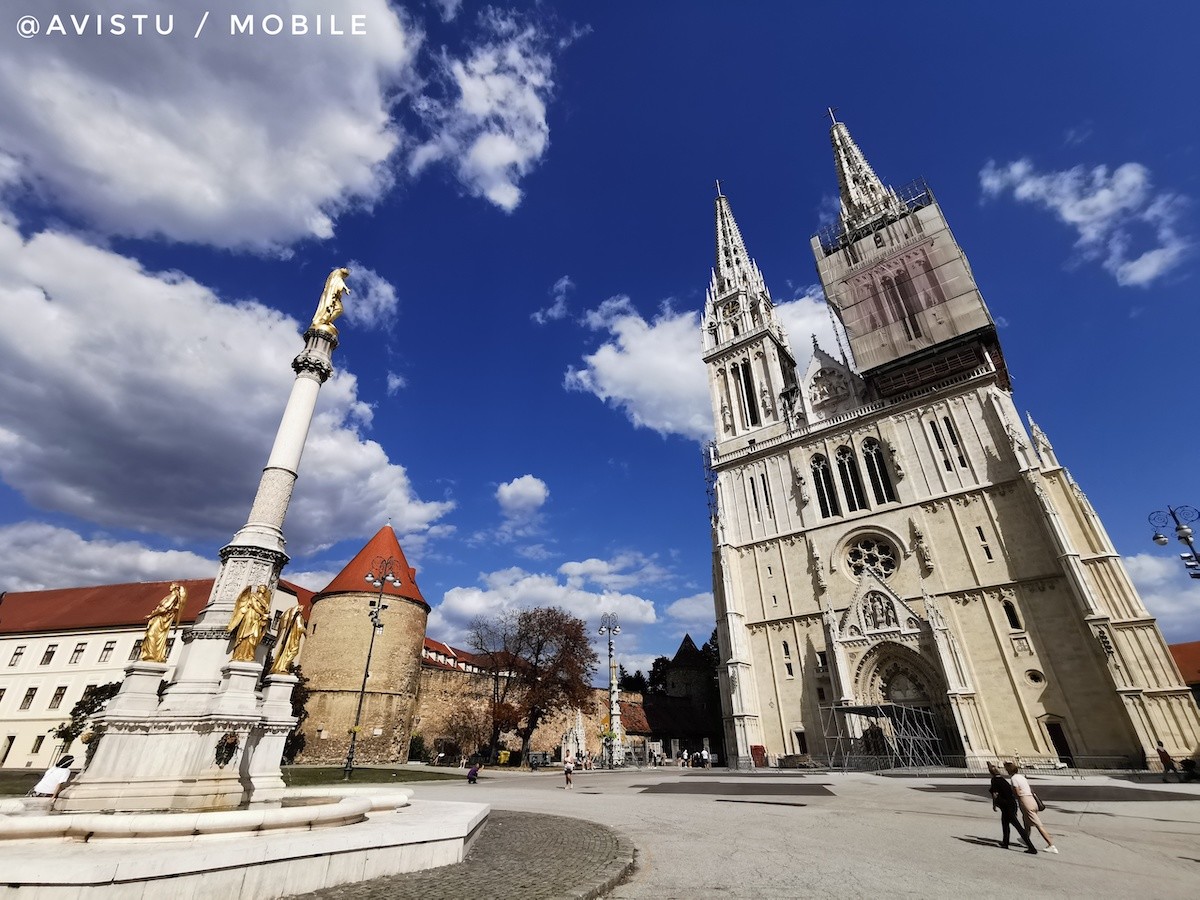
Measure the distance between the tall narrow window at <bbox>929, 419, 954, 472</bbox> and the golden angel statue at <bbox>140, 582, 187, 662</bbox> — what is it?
31.9 metres

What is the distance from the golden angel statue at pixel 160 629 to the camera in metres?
9.63

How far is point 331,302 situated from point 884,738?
29.4 m

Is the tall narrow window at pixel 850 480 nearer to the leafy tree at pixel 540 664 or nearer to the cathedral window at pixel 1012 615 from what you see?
the cathedral window at pixel 1012 615

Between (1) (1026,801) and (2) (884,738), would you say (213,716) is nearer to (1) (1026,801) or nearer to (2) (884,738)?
(1) (1026,801)

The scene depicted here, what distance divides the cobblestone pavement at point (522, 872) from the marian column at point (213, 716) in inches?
178

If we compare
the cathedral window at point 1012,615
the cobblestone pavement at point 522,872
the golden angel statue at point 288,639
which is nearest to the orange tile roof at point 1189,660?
the cathedral window at point 1012,615

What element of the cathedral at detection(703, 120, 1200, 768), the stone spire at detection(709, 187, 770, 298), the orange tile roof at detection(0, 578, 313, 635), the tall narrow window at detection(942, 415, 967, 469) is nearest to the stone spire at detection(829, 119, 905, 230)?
the cathedral at detection(703, 120, 1200, 768)

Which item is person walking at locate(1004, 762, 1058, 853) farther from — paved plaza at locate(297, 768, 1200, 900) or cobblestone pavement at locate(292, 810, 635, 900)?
cobblestone pavement at locate(292, 810, 635, 900)

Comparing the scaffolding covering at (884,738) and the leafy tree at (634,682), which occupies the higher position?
the leafy tree at (634,682)

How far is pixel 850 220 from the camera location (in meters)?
41.5

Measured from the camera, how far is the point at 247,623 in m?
9.85

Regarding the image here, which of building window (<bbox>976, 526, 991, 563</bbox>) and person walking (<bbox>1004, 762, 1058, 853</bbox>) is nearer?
person walking (<bbox>1004, 762, 1058, 853</bbox>)

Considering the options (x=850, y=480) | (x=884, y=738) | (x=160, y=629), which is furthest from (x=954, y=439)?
(x=160, y=629)

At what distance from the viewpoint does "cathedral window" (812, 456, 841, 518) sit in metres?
31.1
